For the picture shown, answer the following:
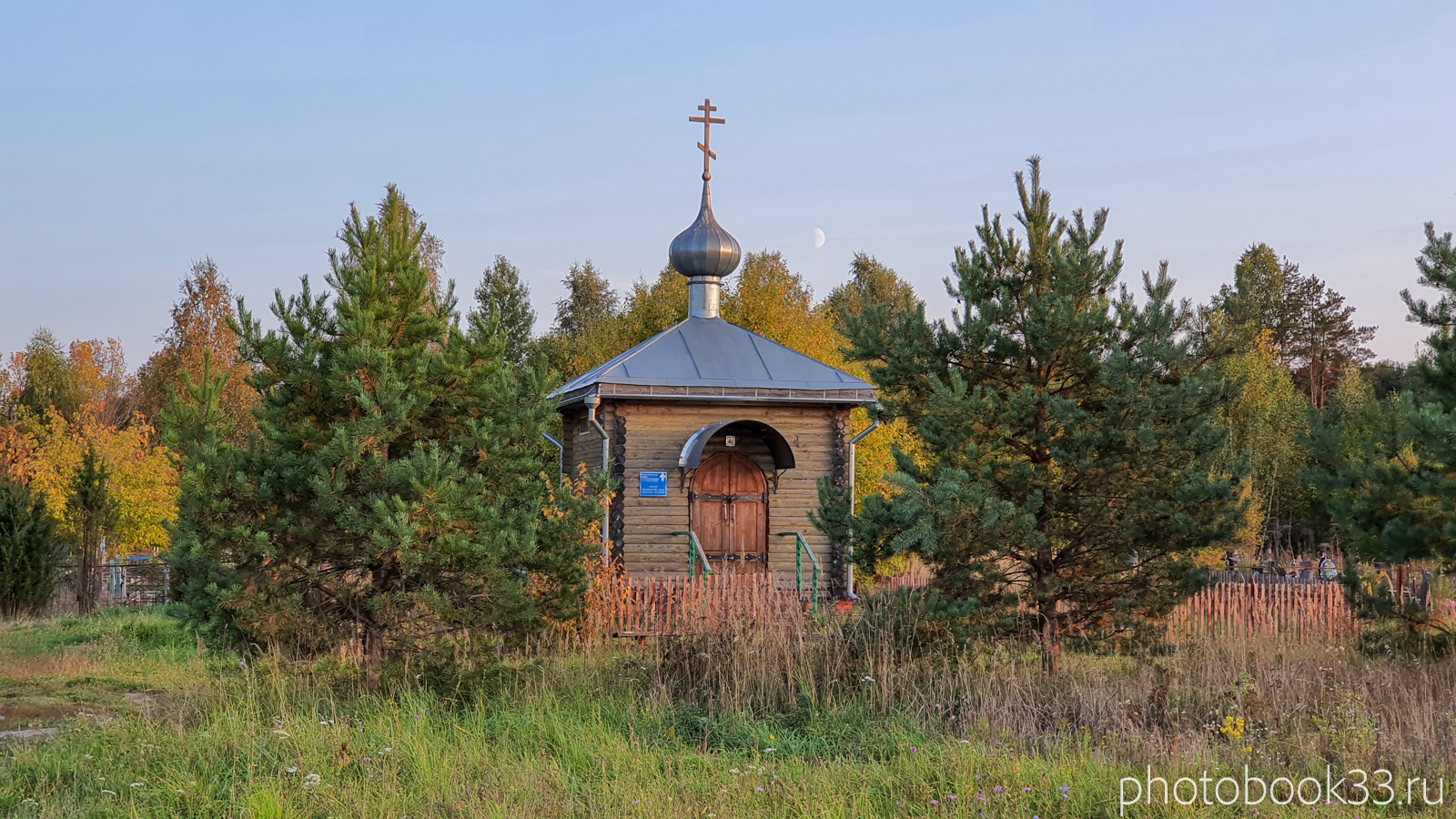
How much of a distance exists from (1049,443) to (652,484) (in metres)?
8.02

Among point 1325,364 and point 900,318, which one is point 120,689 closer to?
point 900,318

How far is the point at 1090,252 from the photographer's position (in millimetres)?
9078

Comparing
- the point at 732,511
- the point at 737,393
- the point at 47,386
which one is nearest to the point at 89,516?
the point at 732,511

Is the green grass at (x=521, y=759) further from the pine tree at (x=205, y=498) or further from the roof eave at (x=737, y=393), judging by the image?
the roof eave at (x=737, y=393)

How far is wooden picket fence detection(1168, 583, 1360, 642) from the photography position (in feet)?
37.7

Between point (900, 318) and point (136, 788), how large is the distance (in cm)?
611

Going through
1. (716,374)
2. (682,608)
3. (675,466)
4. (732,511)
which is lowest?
(682,608)

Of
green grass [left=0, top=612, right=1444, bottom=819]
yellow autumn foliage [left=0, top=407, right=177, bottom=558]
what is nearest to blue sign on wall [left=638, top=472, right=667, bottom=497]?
green grass [left=0, top=612, right=1444, bottom=819]

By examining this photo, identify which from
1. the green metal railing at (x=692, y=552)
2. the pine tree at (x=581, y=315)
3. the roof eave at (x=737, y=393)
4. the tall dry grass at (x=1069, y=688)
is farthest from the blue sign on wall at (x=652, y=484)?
the pine tree at (x=581, y=315)

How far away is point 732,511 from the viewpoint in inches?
658

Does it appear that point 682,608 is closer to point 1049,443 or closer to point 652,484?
point 1049,443

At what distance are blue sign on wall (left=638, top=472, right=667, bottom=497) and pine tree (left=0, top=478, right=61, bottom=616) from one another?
8.59m

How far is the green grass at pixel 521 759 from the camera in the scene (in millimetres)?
5727

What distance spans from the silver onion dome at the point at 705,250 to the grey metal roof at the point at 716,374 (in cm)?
149
